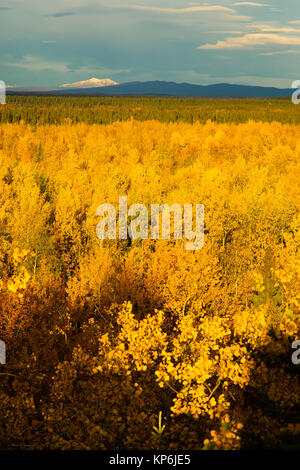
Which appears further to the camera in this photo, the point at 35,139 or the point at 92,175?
the point at 35,139

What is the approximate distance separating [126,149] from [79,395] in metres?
101

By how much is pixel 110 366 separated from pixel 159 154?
94606 mm

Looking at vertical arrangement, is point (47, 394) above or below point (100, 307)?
below

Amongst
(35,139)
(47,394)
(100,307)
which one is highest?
(35,139)

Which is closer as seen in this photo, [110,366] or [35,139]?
[110,366]

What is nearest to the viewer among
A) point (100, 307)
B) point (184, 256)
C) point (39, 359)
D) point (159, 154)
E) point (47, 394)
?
point (47, 394)

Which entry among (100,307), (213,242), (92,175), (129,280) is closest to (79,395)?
(100,307)

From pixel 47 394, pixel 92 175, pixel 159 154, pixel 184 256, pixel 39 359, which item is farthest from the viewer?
pixel 159 154

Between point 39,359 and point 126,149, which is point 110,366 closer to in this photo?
point 39,359

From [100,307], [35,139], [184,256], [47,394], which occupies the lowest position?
[47,394]

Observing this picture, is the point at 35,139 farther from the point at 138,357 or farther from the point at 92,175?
the point at 138,357

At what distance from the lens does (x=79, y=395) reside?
32.3 metres

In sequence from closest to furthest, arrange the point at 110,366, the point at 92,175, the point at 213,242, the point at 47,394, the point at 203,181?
the point at 110,366 < the point at 47,394 < the point at 213,242 < the point at 203,181 < the point at 92,175

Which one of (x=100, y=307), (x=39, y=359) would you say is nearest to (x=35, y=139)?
(x=100, y=307)
